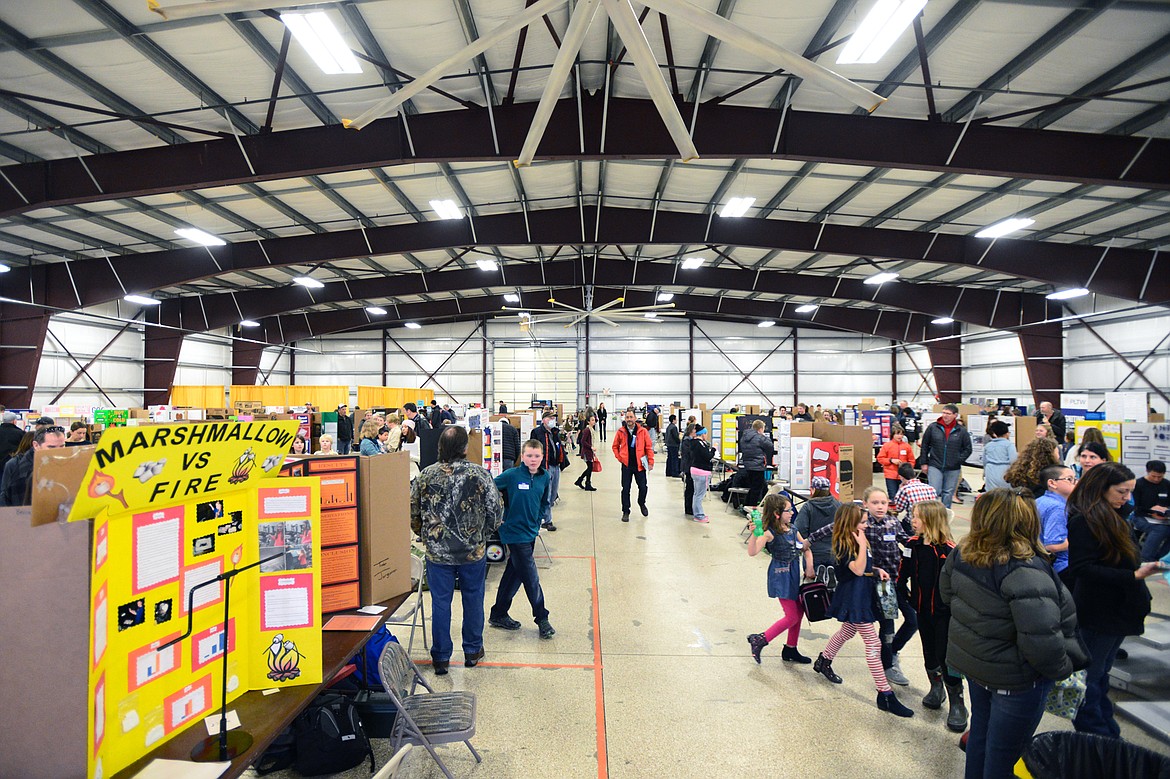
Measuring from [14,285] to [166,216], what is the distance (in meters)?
5.24

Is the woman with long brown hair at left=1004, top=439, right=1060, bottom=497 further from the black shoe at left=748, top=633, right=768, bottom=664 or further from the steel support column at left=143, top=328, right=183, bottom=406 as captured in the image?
the steel support column at left=143, top=328, right=183, bottom=406

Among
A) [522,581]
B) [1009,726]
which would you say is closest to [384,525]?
[522,581]

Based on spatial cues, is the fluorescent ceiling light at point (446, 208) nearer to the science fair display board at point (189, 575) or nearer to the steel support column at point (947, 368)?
the science fair display board at point (189, 575)

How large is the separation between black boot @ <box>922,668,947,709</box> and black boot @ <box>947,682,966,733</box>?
0.10 meters

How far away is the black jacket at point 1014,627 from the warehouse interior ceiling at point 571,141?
304 cm

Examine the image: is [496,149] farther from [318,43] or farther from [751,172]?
[751,172]

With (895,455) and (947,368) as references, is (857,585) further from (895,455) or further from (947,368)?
(947,368)

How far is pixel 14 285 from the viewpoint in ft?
40.9

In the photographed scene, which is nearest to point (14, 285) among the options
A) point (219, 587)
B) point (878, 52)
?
point (219, 587)

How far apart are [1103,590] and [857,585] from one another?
121 cm

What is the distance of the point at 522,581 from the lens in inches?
180

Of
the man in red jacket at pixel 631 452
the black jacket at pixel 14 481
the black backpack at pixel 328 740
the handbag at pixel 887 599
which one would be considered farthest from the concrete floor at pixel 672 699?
the black jacket at pixel 14 481

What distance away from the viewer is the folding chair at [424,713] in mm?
2494

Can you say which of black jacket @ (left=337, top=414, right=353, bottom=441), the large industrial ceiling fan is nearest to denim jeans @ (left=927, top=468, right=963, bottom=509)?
the large industrial ceiling fan
